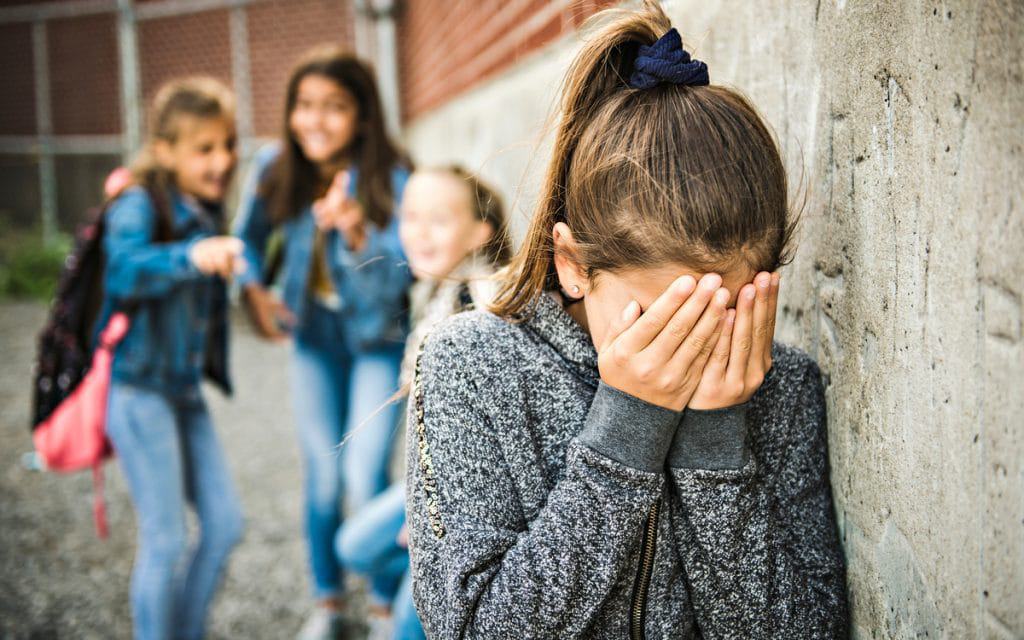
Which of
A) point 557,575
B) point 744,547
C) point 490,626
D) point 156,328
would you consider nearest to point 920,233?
point 744,547

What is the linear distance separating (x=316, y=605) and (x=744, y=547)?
2.32 meters

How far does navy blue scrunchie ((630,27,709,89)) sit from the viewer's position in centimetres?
131

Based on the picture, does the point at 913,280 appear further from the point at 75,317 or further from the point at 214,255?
the point at 75,317

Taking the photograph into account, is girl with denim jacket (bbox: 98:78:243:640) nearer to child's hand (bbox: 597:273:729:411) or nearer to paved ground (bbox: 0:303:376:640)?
paved ground (bbox: 0:303:376:640)

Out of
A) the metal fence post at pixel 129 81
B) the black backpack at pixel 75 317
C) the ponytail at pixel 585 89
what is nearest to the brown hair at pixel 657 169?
the ponytail at pixel 585 89

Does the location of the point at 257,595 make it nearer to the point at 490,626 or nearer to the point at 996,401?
the point at 490,626

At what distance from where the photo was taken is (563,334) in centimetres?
148

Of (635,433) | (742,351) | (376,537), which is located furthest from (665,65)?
(376,537)

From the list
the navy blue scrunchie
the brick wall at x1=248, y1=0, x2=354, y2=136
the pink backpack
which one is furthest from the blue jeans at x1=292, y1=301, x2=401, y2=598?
the brick wall at x1=248, y1=0, x2=354, y2=136

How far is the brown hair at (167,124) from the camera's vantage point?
9.73 feet

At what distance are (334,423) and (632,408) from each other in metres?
2.28

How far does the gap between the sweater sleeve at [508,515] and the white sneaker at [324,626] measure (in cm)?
199

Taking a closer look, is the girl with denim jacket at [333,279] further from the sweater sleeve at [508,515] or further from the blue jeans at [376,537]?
the sweater sleeve at [508,515]

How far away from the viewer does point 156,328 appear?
2.88 metres
